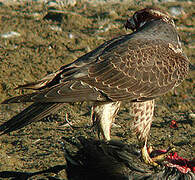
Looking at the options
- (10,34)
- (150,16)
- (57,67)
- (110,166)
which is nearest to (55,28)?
(10,34)

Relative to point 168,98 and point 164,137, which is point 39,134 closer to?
point 164,137

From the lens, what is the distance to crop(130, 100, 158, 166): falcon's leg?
14.5 ft

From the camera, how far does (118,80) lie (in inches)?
167

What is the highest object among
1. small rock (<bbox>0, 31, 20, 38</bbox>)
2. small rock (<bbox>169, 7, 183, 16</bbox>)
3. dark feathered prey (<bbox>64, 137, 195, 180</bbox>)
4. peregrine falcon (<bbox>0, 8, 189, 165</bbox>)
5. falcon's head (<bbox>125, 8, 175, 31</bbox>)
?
falcon's head (<bbox>125, 8, 175, 31</bbox>)

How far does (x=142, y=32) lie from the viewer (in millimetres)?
4832

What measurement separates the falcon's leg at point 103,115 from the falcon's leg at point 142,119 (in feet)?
0.72

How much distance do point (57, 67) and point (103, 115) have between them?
101 inches

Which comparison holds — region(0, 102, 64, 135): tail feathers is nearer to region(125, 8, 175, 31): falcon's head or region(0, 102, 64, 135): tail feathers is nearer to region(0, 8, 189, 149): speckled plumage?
region(0, 8, 189, 149): speckled plumage

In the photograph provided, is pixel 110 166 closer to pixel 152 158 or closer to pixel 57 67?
pixel 152 158

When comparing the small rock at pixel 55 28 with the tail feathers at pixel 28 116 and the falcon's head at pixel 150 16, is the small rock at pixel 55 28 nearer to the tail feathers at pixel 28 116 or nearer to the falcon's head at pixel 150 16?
the falcon's head at pixel 150 16

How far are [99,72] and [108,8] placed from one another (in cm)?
621

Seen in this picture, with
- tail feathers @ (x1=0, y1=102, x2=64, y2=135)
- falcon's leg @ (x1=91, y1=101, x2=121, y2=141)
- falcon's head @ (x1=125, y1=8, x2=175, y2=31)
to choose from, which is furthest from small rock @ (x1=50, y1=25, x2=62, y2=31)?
tail feathers @ (x1=0, y1=102, x2=64, y2=135)

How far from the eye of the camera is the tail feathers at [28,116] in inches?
146

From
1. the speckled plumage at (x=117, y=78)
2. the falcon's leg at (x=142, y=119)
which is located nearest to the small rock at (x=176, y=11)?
the speckled plumage at (x=117, y=78)
